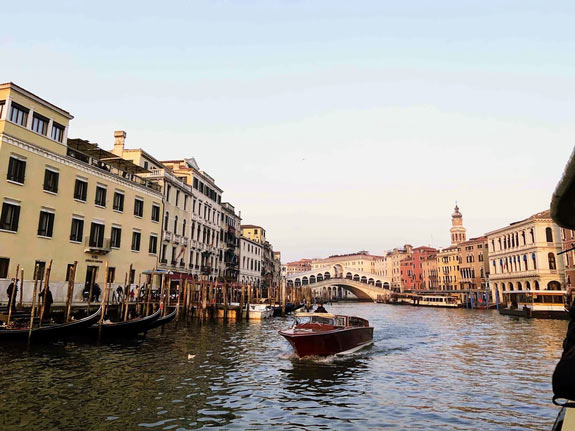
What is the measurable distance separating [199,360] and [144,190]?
19859mm

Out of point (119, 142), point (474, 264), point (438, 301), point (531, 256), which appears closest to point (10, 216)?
point (119, 142)

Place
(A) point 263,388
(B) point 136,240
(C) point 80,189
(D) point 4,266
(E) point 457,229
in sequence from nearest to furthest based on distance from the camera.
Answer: (A) point 263,388, (D) point 4,266, (C) point 80,189, (B) point 136,240, (E) point 457,229

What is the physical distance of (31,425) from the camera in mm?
7734

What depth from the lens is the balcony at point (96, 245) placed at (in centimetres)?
2644

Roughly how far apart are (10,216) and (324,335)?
17.3m

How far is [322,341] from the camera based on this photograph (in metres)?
15.8

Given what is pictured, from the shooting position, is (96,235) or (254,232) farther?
(254,232)

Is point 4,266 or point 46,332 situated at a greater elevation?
point 4,266

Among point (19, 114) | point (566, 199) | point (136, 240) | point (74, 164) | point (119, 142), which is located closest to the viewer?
point (566, 199)

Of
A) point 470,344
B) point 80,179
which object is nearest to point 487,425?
point 470,344

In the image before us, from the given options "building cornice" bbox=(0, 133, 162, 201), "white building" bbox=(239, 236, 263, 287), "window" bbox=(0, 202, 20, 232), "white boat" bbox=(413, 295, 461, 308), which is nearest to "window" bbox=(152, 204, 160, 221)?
"building cornice" bbox=(0, 133, 162, 201)

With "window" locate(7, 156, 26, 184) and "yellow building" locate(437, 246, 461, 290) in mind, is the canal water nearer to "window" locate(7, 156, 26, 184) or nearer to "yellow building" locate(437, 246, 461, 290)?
"window" locate(7, 156, 26, 184)

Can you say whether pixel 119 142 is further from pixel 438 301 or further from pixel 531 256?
pixel 438 301

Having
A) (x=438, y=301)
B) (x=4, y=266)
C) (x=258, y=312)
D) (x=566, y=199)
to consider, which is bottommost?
(x=258, y=312)
